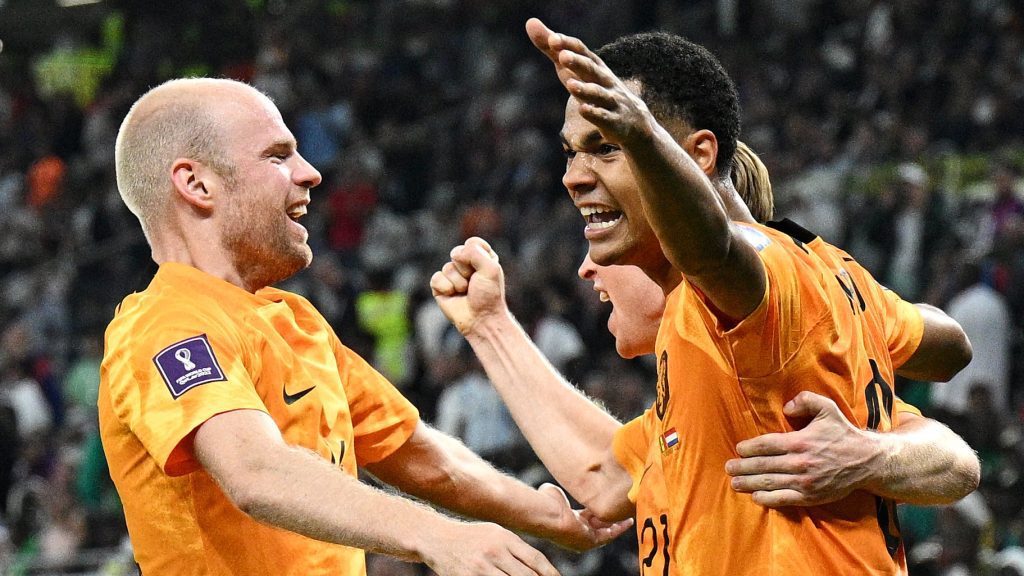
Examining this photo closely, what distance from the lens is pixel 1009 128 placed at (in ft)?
34.9

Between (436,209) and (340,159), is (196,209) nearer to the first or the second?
(436,209)

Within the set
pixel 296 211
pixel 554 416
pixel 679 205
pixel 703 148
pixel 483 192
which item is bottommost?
pixel 483 192

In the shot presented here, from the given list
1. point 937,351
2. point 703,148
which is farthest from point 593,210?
point 937,351

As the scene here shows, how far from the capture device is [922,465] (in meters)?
3.23

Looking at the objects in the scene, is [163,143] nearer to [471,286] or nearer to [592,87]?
[471,286]

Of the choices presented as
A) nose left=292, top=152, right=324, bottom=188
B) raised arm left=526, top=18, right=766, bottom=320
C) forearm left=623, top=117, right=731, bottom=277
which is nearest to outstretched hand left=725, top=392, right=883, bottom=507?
raised arm left=526, top=18, right=766, bottom=320

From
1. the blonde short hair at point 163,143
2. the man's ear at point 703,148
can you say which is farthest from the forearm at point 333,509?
the man's ear at point 703,148

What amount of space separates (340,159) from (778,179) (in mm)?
5387

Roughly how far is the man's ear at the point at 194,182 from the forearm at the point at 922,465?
5.80 feet

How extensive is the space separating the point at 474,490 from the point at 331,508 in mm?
1128

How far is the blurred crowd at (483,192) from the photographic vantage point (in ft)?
29.6

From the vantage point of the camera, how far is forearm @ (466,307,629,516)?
163 inches

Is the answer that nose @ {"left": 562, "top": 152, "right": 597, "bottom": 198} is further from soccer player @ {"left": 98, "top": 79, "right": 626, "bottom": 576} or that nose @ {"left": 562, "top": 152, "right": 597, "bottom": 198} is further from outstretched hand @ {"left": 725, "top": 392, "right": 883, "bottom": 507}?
soccer player @ {"left": 98, "top": 79, "right": 626, "bottom": 576}

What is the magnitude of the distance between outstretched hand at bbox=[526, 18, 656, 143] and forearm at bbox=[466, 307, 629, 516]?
5.67 feet
